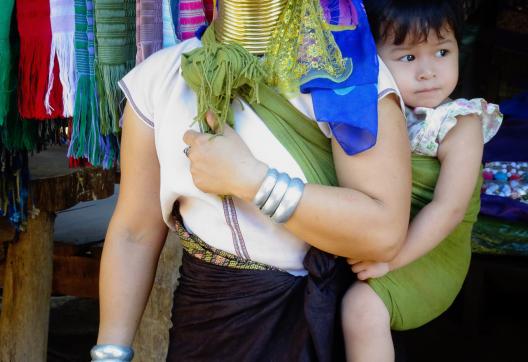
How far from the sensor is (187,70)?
5.22 feet

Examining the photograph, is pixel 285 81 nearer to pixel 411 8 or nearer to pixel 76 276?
pixel 411 8

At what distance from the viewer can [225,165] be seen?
1540mm

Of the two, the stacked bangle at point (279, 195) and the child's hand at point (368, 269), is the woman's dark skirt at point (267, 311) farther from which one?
the stacked bangle at point (279, 195)

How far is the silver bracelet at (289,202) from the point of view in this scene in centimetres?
149

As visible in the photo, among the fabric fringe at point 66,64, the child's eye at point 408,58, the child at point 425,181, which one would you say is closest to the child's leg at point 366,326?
the child at point 425,181

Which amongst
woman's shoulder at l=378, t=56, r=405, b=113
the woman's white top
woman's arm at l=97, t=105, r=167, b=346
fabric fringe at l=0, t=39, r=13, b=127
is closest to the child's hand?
the woman's white top

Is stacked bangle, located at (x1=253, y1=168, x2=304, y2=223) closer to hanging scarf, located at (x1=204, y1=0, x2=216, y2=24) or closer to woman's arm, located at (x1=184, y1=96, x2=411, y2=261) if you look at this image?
woman's arm, located at (x1=184, y1=96, x2=411, y2=261)

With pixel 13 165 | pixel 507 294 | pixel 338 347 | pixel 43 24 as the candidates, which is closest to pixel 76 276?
pixel 13 165

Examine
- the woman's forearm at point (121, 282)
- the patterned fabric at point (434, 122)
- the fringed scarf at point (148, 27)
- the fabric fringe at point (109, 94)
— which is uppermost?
the fringed scarf at point (148, 27)

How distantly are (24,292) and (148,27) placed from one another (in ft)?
5.43

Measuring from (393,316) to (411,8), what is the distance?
0.69 m

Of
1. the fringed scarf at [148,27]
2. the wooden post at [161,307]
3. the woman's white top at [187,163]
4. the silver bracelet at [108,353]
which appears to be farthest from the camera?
the wooden post at [161,307]

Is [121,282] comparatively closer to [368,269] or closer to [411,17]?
[368,269]

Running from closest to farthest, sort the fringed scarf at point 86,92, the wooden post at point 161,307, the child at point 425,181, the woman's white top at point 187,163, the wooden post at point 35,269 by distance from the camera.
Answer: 1. the woman's white top at point 187,163
2. the child at point 425,181
3. the fringed scarf at point 86,92
4. the wooden post at point 161,307
5. the wooden post at point 35,269
